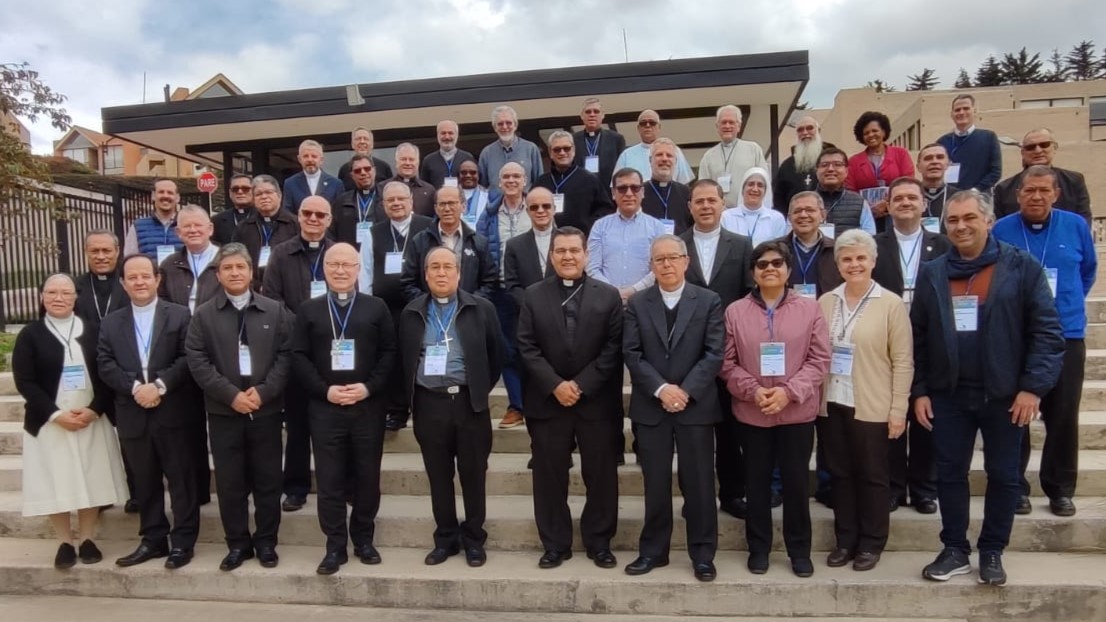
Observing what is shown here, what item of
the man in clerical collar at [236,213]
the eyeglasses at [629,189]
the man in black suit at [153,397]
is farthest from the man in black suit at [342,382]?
the man in clerical collar at [236,213]

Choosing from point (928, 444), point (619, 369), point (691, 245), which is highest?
point (691, 245)

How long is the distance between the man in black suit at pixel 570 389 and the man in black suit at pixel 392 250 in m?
1.40

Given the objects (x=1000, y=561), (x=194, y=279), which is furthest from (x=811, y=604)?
(x=194, y=279)

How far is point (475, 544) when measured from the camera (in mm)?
4168

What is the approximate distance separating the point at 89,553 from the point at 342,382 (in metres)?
2.00

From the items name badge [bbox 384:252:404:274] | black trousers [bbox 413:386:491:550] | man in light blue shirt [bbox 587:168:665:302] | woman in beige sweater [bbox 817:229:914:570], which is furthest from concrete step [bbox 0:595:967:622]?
name badge [bbox 384:252:404:274]

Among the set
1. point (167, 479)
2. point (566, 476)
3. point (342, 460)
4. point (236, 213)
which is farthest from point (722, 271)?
point (236, 213)

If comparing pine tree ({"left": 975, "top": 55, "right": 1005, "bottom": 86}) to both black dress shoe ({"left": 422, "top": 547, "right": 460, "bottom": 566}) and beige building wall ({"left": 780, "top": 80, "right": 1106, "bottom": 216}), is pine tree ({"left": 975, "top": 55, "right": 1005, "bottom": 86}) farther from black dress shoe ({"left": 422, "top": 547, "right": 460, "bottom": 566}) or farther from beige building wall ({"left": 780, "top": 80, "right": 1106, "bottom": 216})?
black dress shoe ({"left": 422, "top": 547, "right": 460, "bottom": 566})

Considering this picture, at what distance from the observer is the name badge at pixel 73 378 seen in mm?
4246

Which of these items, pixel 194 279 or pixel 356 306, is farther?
pixel 194 279

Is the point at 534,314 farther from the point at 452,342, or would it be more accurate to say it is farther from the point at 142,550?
the point at 142,550

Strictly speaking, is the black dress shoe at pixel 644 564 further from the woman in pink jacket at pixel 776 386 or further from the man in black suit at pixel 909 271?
the man in black suit at pixel 909 271

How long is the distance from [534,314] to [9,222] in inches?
343

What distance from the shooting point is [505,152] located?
667cm
